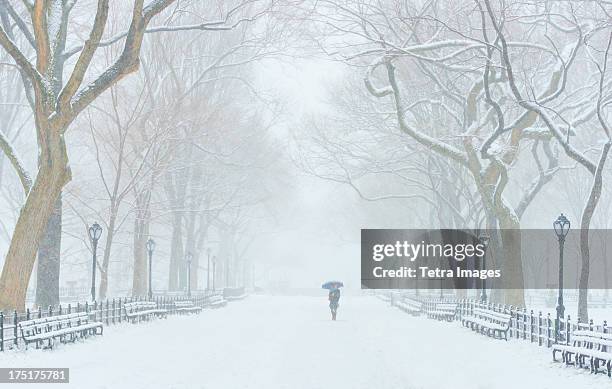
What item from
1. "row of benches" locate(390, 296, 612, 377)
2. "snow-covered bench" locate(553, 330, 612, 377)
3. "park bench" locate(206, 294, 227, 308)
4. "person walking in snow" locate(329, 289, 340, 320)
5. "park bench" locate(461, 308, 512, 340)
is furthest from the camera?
"park bench" locate(206, 294, 227, 308)

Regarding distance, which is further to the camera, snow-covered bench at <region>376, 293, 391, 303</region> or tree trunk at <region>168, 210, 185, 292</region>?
snow-covered bench at <region>376, 293, 391, 303</region>

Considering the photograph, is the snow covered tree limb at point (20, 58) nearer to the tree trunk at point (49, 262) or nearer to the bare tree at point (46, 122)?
the bare tree at point (46, 122)

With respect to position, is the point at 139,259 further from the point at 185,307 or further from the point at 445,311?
the point at 445,311

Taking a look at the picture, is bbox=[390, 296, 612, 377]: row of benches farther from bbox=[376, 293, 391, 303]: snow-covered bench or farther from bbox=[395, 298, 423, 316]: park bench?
bbox=[376, 293, 391, 303]: snow-covered bench

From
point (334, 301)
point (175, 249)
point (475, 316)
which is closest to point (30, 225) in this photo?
point (475, 316)

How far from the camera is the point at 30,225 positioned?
2142 cm

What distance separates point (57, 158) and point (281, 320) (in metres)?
16.6

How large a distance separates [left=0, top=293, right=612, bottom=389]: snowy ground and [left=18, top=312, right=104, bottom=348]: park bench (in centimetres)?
35

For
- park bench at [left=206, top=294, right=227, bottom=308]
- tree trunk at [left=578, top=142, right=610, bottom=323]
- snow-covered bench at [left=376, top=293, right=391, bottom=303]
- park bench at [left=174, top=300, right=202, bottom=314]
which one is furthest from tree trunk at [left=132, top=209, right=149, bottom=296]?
snow-covered bench at [left=376, top=293, right=391, bottom=303]

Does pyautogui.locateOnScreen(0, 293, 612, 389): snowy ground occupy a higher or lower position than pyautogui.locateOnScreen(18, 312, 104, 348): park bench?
lower

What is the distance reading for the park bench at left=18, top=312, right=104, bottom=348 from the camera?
19750mm

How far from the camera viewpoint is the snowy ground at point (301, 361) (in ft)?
52.2

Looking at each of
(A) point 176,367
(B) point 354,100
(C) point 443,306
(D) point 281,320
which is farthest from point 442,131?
(A) point 176,367

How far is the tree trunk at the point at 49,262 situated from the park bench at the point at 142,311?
3180 millimetres
